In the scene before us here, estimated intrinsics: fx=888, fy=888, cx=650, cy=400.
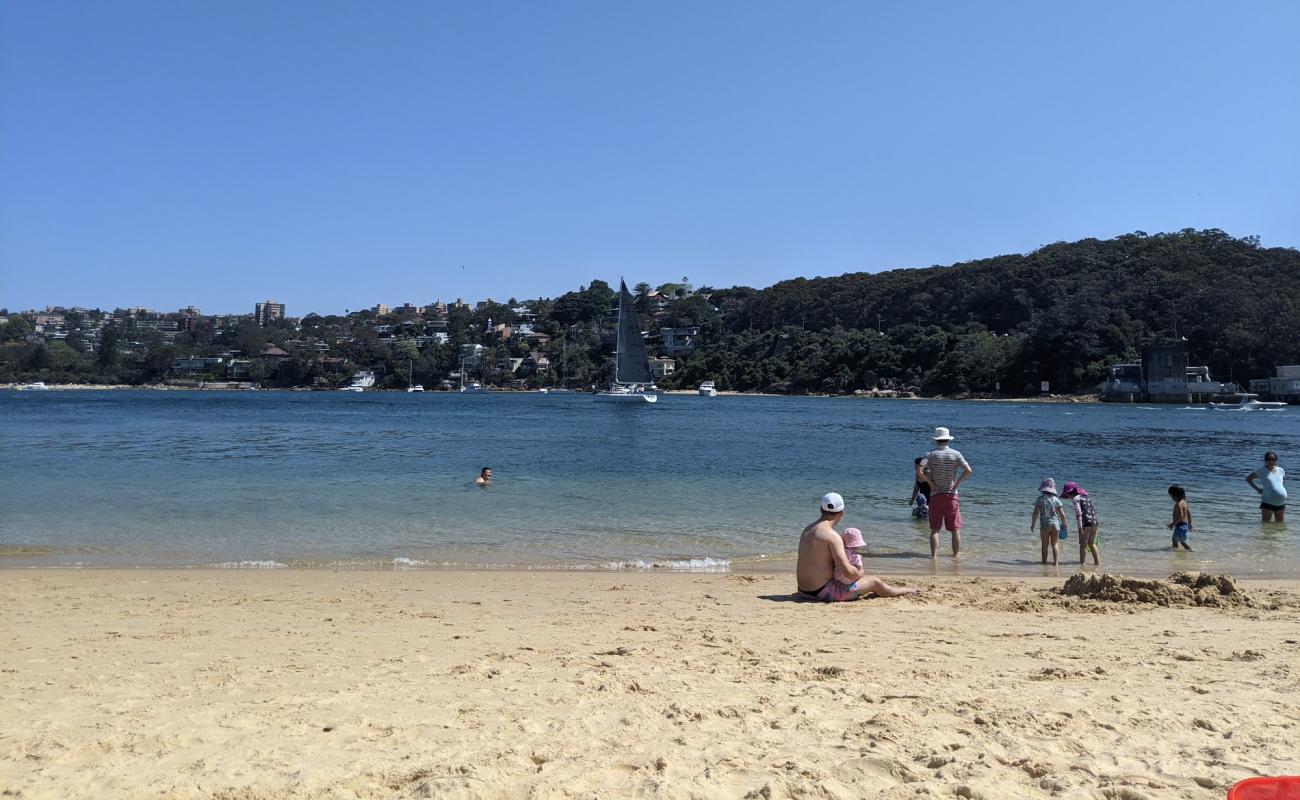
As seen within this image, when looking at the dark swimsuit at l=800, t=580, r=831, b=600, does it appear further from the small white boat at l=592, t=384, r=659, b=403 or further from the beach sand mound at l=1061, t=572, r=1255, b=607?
the small white boat at l=592, t=384, r=659, b=403

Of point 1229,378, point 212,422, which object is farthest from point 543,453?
point 1229,378

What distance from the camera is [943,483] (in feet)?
38.2

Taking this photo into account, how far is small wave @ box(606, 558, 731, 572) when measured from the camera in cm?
1136

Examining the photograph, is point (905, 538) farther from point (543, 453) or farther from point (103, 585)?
point (543, 453)

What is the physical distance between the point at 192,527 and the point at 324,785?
458 inches

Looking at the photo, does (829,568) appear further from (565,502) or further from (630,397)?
(630,397)

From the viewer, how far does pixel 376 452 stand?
30.7 m

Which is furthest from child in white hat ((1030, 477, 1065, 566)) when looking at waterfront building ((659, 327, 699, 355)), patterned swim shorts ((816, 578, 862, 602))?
waterfront building ((659, 327, 699, 355))

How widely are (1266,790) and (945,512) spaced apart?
8918 mm

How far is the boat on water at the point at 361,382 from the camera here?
15888 cm

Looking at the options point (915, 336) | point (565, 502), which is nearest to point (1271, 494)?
point (565, 502)

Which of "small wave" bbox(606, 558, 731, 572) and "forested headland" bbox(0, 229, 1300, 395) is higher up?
"forested headland" bbox(0, 229, 1300, 395)

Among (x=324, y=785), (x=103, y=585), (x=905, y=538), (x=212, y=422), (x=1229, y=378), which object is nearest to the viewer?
(x=324, y=785)

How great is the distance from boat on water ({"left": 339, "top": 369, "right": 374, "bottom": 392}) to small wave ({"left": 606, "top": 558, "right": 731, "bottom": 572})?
154 m
